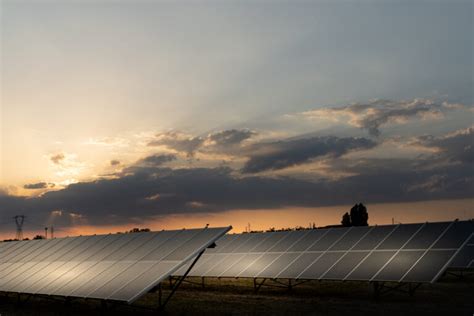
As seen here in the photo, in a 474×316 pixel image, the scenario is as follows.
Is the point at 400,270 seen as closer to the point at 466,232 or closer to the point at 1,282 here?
the point at 466,232

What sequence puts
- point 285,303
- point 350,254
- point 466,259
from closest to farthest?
→ 1. point 285,303
2. point 350,254
3. point 466,259

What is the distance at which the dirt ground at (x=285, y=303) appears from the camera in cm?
2098

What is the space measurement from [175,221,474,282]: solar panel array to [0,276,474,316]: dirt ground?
3.92 ft

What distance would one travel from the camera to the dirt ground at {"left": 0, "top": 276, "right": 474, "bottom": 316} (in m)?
21.0

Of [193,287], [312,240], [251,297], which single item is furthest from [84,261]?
[312,240]

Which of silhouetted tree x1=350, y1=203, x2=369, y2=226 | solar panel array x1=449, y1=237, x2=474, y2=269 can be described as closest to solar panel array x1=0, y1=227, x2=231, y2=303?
solar panel array x1=449, y1=237, x2=474, y2=269

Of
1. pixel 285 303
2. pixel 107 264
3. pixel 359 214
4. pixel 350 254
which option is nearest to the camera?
pixel 107 264

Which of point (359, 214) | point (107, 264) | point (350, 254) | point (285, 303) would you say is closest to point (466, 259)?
point (350, 254)

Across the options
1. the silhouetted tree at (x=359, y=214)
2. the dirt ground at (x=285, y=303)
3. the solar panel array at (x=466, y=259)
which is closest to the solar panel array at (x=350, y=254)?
the dirt ground at (x=285, y=303)

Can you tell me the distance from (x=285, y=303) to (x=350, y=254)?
4.97m

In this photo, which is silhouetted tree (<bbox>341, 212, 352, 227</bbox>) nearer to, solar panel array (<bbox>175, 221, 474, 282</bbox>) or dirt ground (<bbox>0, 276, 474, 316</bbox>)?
solar panel array (<bbox>175, 221, 474, 282</bbox>)

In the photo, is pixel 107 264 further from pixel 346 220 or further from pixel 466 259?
pixel 346 220

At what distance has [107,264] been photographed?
71.4 feet

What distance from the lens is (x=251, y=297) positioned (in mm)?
26531
